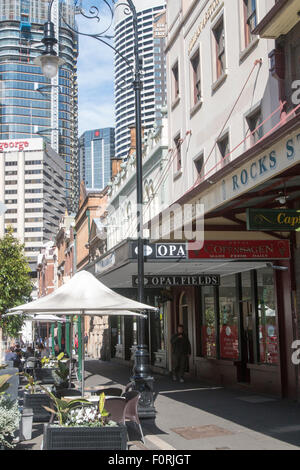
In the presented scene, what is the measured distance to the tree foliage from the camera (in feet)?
86.7

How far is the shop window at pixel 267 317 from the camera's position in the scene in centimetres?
1535

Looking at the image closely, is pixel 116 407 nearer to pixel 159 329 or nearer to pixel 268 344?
pixel 268 344

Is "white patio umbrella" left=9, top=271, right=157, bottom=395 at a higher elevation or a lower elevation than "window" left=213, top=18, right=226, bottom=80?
lower

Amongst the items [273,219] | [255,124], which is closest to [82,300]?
[273,219]

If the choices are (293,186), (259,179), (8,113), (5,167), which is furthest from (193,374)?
(8,113)

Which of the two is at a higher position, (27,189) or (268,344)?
(27,189)

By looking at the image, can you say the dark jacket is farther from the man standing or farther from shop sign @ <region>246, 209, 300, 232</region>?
shop sign @ <region>246, 209, 300, 232</region>

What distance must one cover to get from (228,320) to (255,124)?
6.28 metres

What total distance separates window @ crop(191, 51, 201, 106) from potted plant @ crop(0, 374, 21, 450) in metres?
14.3

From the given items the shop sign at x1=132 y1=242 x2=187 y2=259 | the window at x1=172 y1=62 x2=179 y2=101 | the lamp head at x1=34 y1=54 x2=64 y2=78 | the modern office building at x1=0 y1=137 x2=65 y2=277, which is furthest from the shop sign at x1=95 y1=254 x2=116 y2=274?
Answer: the modern office building at x1=0 y1=137 x2=65 y2=277

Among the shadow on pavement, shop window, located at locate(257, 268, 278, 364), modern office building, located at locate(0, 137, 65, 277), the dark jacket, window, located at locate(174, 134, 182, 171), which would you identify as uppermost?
modern office building, located at locate(0, 137, 65, 277)

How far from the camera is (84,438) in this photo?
7.41 metres
